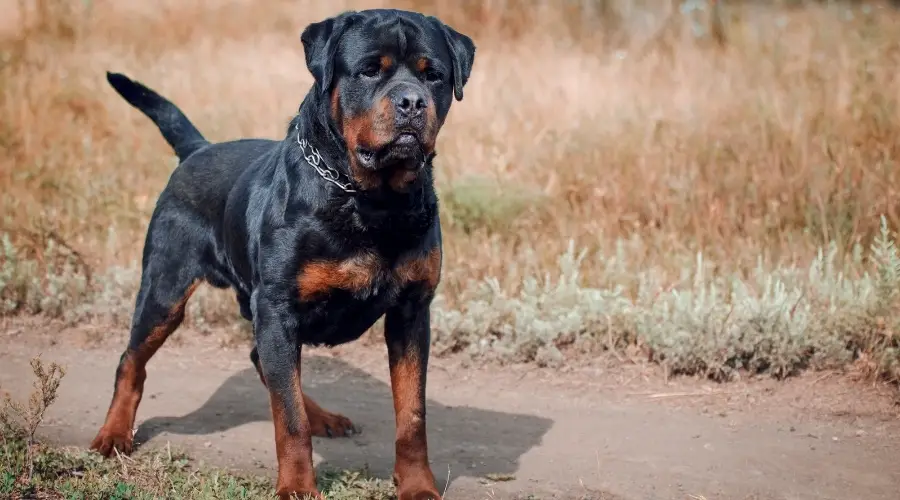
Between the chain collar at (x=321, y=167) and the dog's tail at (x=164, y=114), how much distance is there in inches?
53.5

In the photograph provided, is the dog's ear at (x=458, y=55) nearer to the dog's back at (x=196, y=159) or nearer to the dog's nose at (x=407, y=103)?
the dog's nose at (x=407, y=103)

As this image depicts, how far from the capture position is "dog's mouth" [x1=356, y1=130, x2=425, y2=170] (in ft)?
11.9

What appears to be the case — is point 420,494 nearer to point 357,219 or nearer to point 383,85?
point 357,219

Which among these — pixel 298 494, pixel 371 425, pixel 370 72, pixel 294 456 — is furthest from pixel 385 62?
pixel 371 425

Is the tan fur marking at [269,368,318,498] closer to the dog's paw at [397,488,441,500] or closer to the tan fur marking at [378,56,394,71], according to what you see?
the dog's paw at [397,488,441,500]

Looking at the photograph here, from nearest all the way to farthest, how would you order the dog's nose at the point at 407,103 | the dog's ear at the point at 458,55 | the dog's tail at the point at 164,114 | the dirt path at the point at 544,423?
the dog's nose at the point at 407,103 < the dog's ear at the point at 458,55 < the dirt path at the point at 544,423 < the dog's tail at the point at 164,114

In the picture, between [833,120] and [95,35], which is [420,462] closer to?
[833,120]

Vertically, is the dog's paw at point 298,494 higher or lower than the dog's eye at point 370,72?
lower

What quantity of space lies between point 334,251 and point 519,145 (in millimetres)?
5019

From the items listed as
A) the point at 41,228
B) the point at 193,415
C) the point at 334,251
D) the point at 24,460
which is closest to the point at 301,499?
the point at 334,251

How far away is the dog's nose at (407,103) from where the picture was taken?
3.58 meters

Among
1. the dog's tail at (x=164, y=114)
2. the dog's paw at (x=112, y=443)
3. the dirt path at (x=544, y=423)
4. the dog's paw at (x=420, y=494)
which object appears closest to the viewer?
the dog's paw at (x=420, y=494)

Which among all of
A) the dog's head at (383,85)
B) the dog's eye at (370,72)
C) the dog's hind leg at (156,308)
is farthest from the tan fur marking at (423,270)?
the dog's hind leg at (156,308)

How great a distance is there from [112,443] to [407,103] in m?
2.02
